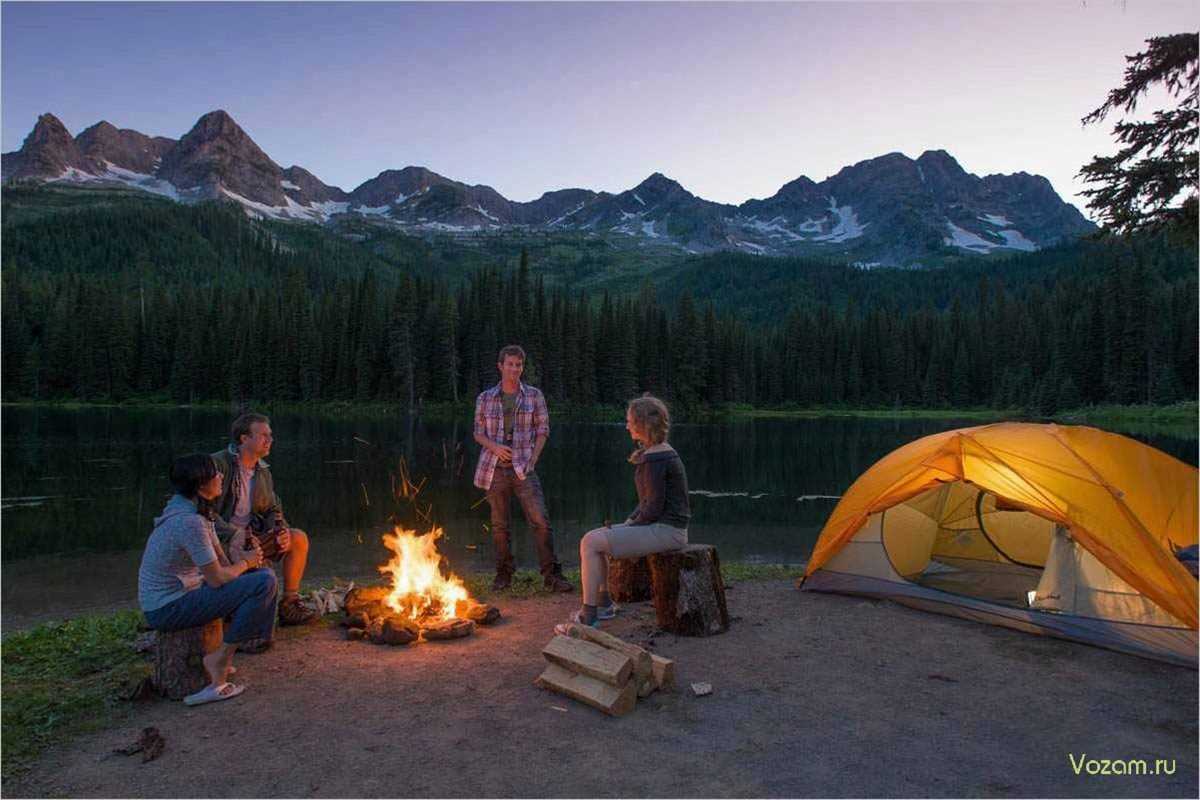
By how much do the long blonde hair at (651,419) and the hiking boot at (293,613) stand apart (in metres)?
4.14

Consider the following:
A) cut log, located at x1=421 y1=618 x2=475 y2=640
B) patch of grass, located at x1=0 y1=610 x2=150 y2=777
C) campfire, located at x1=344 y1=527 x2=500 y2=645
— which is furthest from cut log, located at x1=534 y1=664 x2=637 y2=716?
patch of grass, located at x1=0 y1=610 x2=150 y2=777

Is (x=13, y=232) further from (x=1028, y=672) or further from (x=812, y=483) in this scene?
(x=1028, y=672)

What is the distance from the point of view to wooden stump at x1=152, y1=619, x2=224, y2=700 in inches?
236

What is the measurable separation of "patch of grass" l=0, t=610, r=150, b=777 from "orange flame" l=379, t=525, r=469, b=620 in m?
2.38

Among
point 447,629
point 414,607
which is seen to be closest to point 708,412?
point 414,607

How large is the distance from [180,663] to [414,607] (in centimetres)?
233

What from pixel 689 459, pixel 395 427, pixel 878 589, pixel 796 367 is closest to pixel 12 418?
pixel 395 427

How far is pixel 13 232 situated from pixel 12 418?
468 ft

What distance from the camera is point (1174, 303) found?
3297 inches

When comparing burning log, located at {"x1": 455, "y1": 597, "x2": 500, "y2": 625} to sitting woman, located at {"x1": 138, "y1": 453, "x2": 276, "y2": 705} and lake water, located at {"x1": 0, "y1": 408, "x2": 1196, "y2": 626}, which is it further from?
lake water, located at {"x1": 0, "y1": 408, "x2": 1196, "y2": 626}

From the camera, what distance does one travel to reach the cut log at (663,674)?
6.04 meters

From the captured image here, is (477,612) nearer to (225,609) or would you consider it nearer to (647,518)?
(647,518)

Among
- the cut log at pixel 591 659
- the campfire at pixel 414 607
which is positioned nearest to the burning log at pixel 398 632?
the campfire at pixel 414 607

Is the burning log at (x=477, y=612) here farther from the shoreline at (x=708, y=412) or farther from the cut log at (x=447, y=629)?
the shoreline at (x=708, y=412)
